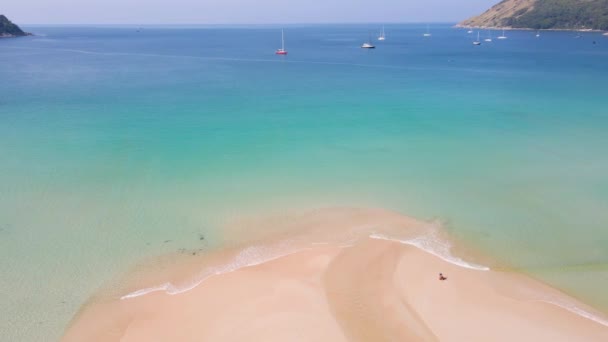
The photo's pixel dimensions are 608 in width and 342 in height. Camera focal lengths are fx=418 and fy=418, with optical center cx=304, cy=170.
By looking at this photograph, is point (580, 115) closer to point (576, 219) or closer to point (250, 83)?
point (576, 219)

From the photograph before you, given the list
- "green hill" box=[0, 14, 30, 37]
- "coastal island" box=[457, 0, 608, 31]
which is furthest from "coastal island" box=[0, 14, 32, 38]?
"coastal island" box=[457, 0, 608, 31]

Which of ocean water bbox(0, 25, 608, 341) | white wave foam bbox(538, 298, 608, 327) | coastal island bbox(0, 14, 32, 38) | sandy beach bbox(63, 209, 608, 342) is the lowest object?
white wave foam bbox(538, 298, 608, 327)

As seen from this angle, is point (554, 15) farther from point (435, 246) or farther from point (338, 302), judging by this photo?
point (338, 302)

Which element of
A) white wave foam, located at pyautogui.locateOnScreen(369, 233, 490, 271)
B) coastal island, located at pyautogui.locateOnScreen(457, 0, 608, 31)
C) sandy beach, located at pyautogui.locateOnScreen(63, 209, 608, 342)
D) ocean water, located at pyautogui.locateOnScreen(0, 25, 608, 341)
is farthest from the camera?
coastal island, located at pyautogui.locateOnScreen(457, 0, 608, 31)

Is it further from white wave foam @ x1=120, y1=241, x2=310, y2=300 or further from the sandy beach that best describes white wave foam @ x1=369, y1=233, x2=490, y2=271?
white wave foam @ x1=120, y1=241, x2=310, y2=300

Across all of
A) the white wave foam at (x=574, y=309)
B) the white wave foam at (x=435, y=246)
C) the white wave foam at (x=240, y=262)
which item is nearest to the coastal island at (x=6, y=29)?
the white wave foam at (x=240, y=262)

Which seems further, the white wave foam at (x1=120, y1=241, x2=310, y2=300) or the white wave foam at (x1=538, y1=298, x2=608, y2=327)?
the white wave foam at (x1=120, y1=241, x2=310, y2=300)

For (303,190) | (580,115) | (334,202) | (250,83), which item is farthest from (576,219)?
(250,83)
